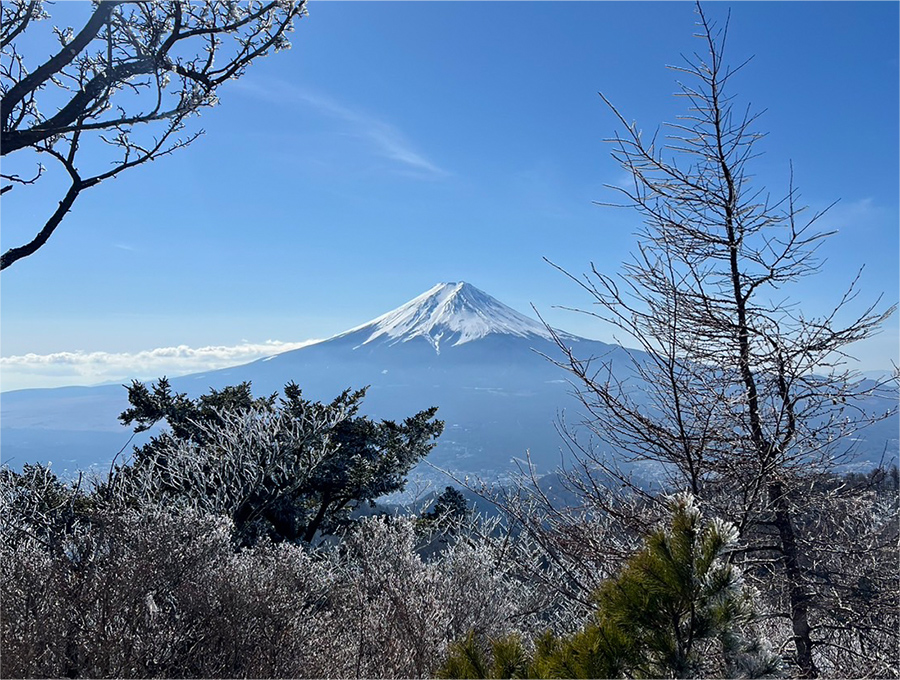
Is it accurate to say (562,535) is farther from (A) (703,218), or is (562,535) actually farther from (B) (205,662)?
(B) (205,662)

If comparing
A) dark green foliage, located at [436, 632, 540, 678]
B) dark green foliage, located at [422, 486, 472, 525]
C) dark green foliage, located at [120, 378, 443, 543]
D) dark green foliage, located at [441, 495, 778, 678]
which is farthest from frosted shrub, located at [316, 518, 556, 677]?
dark green foliage, located at [422, 486, 472, 525]

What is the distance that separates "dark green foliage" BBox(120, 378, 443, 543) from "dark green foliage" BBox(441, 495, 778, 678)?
36.4 feet

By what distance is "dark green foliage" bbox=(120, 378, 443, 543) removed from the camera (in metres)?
13.1

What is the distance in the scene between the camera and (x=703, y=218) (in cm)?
377

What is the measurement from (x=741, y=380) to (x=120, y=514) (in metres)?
5.44

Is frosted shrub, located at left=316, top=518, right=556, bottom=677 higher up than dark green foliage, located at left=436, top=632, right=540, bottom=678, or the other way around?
dark green foliage, located at left=436, top=632, right=540, bottom=678

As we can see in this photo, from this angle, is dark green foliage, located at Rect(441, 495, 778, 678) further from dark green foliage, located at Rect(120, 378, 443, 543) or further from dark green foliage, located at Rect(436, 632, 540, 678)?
dark green foliage, located at Rect(120, 378, 443, 543)

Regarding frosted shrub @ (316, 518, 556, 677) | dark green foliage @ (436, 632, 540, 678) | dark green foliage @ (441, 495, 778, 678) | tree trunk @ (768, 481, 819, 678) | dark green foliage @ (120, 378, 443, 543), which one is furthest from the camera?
dark green foliage @ (120, 378, 443, 543)

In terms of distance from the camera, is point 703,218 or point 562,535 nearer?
point 562,535

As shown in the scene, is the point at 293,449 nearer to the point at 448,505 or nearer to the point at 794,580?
the point at 448,505

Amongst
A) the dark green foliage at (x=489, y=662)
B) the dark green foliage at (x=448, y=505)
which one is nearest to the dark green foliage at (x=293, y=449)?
the dark green foliage at (x=448, y=505)

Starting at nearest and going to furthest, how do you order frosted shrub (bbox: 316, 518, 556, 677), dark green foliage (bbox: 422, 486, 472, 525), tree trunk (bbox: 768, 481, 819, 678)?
tree trunk (bbox: 768, 481, 819, 678), frosted shrub (bbox: 316, 518, 556, 677), dark green foliage (bbox: 422, 486, 472, 525)

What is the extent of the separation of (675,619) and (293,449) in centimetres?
1270

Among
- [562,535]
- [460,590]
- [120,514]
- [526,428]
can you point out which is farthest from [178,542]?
[526,428]
